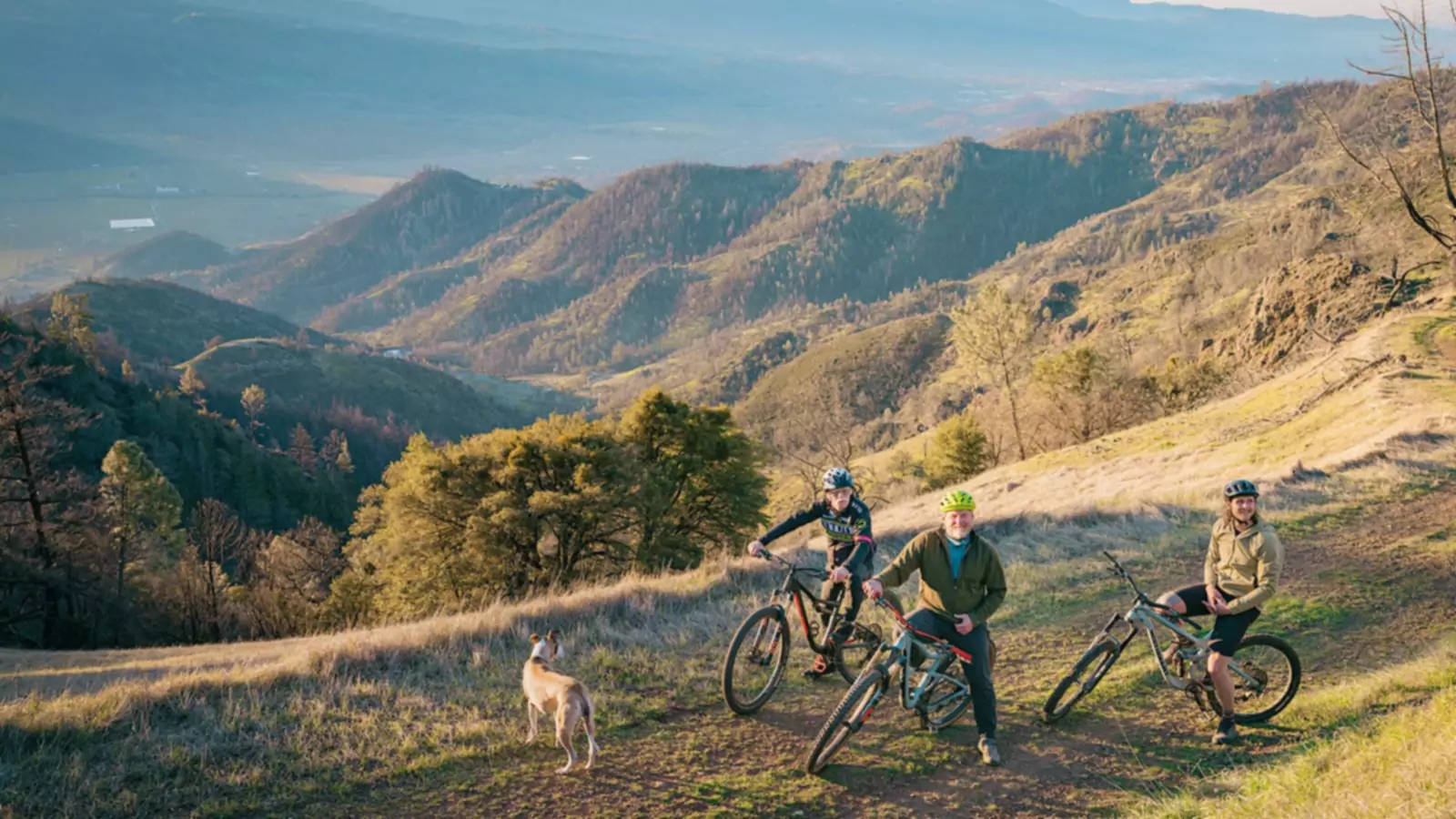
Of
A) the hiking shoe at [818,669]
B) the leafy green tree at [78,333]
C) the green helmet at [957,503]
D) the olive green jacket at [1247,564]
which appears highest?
the leafy green tree at [78,333]

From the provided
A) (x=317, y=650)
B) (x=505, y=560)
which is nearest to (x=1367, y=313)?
(x=505, y=560)

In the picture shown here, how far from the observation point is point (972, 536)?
26.6 ft

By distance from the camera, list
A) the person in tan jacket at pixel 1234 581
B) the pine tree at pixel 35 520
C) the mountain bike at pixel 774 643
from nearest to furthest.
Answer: the person in tan jacket at pixel 1234 581
the mountain bike at pixel 774 643
the pine tree at pixel 35 520

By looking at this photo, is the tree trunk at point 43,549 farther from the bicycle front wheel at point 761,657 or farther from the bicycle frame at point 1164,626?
the bicycle frame at point 1164,626

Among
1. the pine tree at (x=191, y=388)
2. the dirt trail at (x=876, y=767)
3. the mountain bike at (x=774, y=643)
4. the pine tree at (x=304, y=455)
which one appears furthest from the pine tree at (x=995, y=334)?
the pine tree at (x=191, y=388)

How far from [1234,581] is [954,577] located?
114 inches

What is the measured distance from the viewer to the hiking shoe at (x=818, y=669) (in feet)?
32.2

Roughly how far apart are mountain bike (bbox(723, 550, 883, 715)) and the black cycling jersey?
9.5 inches

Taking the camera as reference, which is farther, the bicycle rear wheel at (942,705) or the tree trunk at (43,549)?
the tree trunk at (43,549)

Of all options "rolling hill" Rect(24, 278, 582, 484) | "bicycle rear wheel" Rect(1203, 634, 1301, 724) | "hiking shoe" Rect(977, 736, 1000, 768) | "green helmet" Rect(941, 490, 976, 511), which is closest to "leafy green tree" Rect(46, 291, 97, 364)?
"rolling hill" Rect(24, 278, 582, 484)

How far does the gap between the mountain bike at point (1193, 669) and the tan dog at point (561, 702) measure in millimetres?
4788

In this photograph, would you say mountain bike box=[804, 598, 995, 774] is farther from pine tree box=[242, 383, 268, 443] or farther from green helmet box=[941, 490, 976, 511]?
pine tree box=[242, 383, 268, 443]

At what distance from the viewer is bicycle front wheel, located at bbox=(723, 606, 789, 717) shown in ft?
30.3

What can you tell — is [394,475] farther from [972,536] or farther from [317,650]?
[972,536]
